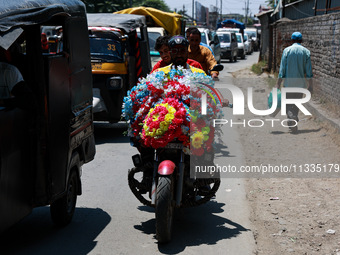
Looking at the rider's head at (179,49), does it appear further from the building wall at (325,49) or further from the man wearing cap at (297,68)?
the building wall at (325,49)

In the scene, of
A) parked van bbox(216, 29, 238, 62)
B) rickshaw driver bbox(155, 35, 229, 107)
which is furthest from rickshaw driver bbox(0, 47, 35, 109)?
parked van bbox(216, 29, 238, 62)

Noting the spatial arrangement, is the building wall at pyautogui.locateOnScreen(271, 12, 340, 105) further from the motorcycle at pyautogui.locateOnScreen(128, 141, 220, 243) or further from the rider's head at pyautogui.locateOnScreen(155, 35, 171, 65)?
the motorcycle at pyautogui.locateOnScreen(128, 141, 220, 243)

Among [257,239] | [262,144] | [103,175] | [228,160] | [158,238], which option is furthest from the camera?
[262,144]

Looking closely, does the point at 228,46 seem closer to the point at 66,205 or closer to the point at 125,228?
the point at 125,228

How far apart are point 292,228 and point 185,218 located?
119cm

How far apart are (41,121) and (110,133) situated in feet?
24.7

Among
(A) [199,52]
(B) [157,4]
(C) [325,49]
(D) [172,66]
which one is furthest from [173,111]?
(B) [157,4]

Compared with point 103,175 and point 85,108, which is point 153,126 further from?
point 103,175

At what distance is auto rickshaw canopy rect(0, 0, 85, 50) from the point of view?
4.58 m

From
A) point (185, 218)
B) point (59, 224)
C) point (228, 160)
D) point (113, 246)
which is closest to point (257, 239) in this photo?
point (185, 218)

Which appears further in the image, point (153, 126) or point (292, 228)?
point (292, 228)

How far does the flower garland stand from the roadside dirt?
1.20 meters

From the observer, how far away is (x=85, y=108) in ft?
22.0

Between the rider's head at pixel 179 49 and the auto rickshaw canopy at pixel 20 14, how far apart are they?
124cm
